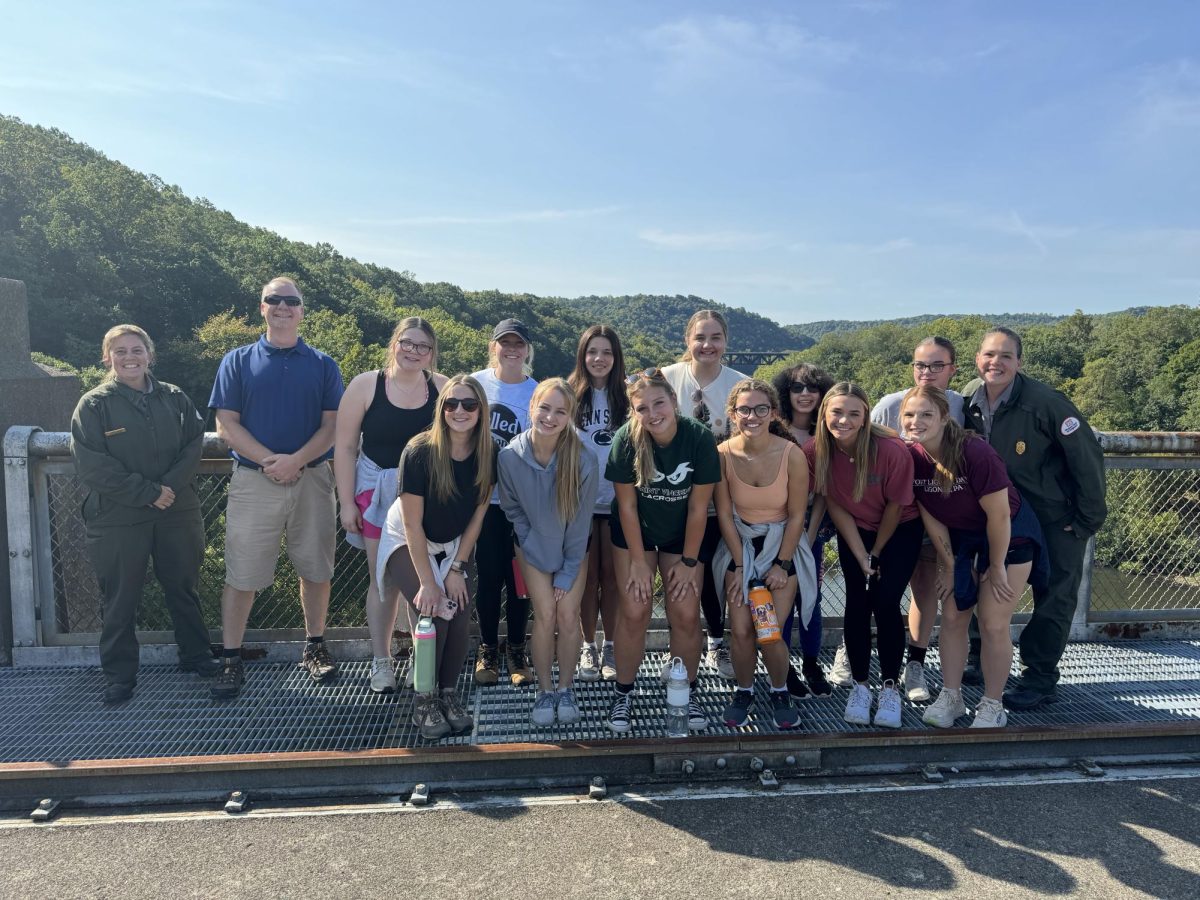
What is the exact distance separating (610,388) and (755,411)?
3.02 feet

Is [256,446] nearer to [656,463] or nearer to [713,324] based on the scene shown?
[656,463]

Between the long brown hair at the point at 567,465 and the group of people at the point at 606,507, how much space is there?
0.5 inches

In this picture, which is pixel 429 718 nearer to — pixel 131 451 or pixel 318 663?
pixel 318 663

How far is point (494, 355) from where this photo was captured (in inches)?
177

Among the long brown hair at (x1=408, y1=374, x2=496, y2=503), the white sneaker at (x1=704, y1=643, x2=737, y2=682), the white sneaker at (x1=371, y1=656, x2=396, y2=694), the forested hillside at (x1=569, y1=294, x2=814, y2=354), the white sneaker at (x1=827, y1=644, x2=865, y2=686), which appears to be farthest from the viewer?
the forested hillside at (x1=569, y1=294, x2=814, y2=354)

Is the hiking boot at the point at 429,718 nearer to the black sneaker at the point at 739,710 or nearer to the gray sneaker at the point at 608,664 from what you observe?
the gray sneaker at the point at 608,664

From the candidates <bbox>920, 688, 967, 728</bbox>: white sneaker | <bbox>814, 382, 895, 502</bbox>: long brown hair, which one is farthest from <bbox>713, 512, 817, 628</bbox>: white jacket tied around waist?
<bbox>920, 688, 967, 728</bbox>: white sneaker

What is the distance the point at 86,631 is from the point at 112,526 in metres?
1.09

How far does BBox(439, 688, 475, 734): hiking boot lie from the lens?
3824 millimetres

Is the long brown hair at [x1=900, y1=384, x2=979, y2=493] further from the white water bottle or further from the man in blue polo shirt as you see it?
the man in blue polo shirt

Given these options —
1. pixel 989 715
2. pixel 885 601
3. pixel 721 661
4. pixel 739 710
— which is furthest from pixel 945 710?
pixel 721 661

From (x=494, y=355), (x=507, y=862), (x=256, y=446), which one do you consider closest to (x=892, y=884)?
(x=507, y=862)

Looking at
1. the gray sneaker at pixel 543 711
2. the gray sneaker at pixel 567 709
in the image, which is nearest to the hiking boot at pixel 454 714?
the gray sneaker at pixel 543 711

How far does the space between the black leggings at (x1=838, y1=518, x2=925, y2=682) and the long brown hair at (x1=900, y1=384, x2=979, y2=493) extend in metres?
0.29
